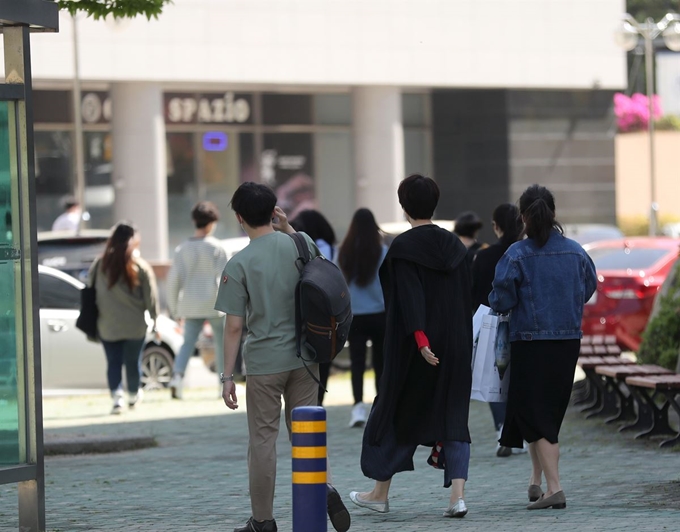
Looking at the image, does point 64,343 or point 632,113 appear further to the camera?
point 632,113

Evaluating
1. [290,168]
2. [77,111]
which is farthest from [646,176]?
[77,111]

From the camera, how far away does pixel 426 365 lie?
24.8ft

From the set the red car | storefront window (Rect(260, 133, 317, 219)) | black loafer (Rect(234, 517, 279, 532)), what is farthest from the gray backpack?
storefront window (Rect(260, 133, 317, 219))

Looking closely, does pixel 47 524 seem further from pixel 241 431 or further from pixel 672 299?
pixel 672 299

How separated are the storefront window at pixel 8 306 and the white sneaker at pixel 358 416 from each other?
18.7 ft

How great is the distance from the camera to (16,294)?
23.3ft

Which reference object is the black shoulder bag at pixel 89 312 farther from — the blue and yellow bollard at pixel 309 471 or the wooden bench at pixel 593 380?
the blue and yellow bollard at pixel 309 471

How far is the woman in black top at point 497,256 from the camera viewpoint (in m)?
10.3

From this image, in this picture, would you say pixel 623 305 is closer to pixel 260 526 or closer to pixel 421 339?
pixel 421 339

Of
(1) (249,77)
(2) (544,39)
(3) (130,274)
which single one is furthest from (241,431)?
(2) (544,39)

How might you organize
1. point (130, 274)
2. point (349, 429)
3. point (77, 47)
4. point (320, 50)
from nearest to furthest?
1. point (349, 429)
2. point (130, 274)
3. point (77, 47)
4. point (320, 50)

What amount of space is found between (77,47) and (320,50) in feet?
21.7

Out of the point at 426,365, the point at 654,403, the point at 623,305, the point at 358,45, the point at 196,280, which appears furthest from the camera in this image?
the point at 358,45

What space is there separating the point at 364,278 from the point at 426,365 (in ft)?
15.2
